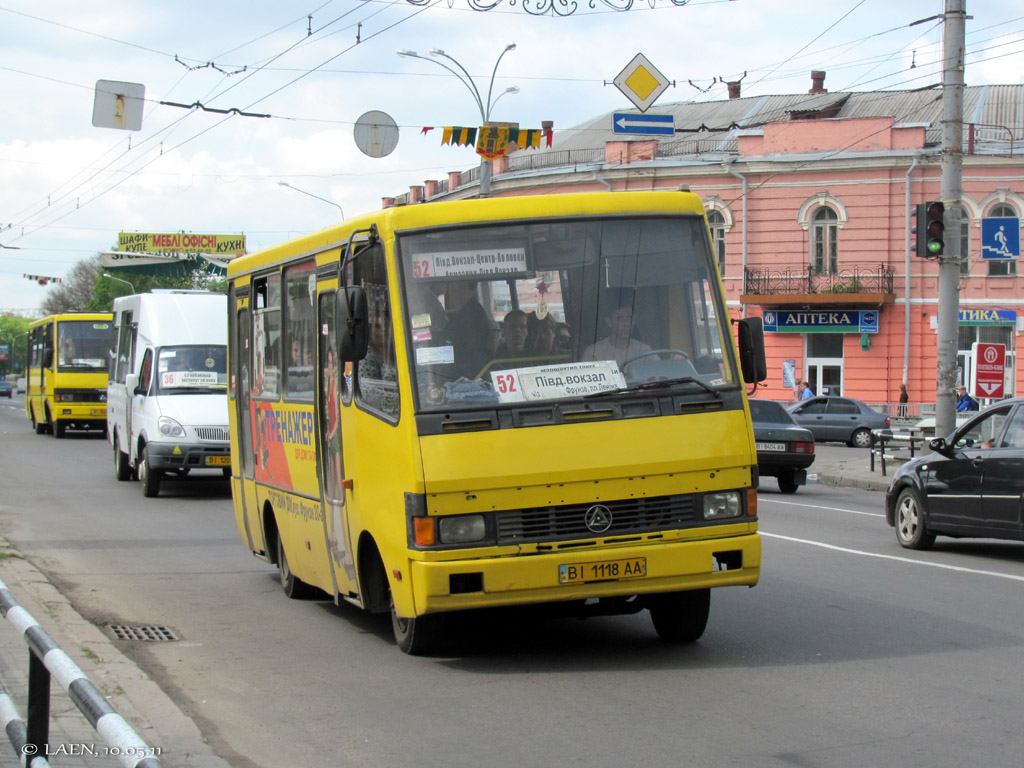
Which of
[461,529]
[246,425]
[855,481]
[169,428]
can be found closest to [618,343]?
[461,529]

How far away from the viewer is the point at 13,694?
5320 millimetres

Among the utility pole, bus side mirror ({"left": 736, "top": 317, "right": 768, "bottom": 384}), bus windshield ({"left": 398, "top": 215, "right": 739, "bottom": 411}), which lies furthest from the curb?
bus windshield ({"left": 398, "top": 215, "right": 739, "bottom": 411})

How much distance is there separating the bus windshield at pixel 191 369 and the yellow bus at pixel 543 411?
11.9 meters

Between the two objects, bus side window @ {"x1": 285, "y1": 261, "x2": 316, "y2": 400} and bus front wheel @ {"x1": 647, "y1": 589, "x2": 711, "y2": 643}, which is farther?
bus side window @ {"x1": 285, "y1": 261, "x2": 316, "y2": 400}

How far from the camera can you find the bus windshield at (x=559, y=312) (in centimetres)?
717

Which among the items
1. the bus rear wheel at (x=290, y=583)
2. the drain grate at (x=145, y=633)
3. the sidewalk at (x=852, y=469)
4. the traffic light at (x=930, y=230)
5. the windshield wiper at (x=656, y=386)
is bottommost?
the sidewalk at (x=852, y=469)

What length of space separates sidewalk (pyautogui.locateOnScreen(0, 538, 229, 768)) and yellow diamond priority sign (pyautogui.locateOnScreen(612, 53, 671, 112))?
57.5 feet

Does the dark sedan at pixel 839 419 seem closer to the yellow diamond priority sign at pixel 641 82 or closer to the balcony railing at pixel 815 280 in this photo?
the balcony railing at pixel 815 280

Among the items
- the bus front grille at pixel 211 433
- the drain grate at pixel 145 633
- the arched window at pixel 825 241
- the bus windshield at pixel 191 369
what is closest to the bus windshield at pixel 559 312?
the drain grate at pixel 145 633

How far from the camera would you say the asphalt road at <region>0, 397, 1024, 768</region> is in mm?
5668

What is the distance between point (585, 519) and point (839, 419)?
104 feet

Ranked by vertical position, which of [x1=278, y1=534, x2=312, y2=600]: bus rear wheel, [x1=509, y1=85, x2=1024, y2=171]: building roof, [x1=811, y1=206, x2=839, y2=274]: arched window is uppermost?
[x1=509, y1=85, x2=1024, y2=171]: building roof

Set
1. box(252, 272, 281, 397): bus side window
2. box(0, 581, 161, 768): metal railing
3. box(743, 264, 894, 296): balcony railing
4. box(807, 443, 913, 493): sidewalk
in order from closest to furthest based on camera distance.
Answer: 1. box(0, 581, 161, 768): metal railing
2. box(252, 272, 281, 397): bus side window
3. box(807, 443, 913, 493): sidewalk
4. box(743, 264, 894, 296): balcony railing

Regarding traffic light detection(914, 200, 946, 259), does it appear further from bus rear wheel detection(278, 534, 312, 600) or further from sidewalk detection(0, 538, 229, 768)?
sidewalk detection(0, 538, 229, 768)
